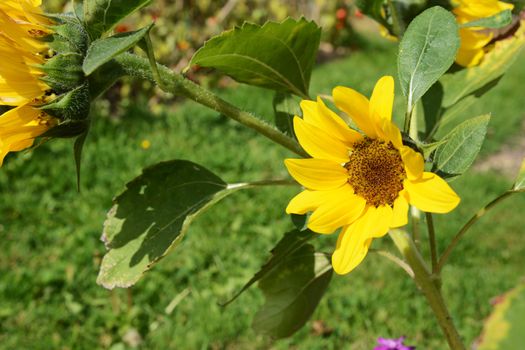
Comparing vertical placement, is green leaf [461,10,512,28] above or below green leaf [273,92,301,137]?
above

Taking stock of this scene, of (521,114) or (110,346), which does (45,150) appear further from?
(521,114)

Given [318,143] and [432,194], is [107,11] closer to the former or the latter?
[318,143]

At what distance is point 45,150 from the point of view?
2.94 m

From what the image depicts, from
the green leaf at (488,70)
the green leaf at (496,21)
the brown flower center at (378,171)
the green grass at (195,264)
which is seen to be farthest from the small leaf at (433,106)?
the green grass at (195,264)

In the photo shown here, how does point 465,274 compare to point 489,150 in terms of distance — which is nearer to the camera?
point 465,274

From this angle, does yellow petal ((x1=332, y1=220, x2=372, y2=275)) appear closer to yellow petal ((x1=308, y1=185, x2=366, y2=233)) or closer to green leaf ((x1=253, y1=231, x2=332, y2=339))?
yellow petal ((x1=308, y1=185, x2=366, y2=233))

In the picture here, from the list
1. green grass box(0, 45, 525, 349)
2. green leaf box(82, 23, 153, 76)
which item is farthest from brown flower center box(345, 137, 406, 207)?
green grass box(0, 45, 525, 349)

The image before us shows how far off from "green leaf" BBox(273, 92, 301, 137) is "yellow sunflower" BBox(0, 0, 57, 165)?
1.17ft

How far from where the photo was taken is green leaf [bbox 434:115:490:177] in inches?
28.8

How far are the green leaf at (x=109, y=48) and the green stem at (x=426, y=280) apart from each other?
17.6 inches

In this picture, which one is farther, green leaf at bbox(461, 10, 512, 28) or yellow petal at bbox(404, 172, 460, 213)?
green leaf at bbox(461, 10, 512, 28)

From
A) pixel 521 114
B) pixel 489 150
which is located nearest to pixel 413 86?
pixel 489 150

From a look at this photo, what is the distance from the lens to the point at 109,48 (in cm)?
63

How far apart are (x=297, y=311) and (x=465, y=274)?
60.1 inches
